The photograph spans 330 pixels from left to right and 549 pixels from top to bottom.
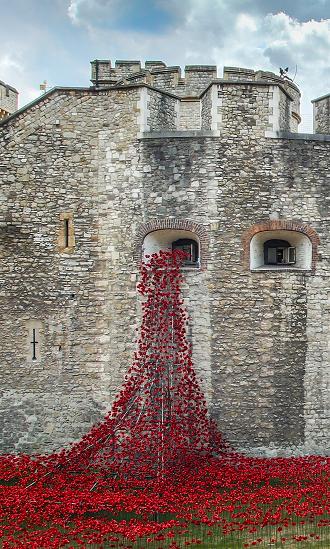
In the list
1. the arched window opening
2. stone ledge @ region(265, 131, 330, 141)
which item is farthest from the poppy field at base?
stone ledge @ region(265, 131, 330, 141)

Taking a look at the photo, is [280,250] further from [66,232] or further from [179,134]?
[66,232]

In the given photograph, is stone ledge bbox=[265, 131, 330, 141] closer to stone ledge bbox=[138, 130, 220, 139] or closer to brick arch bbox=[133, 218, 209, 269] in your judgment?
stone ledge bbox=[138, 130, 220, 139]

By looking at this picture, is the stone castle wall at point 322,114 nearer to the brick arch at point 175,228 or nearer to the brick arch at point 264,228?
the brick arch at point 264,228

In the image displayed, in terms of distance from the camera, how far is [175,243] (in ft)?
40.9

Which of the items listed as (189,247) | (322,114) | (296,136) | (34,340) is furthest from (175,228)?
(322,114)

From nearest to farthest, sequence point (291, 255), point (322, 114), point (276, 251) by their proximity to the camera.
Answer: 1. point (291, 255)
2. point (276, 251)
3. point (322, 114)

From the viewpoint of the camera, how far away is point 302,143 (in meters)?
11.7

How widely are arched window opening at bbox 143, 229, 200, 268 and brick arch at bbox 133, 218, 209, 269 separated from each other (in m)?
0.14

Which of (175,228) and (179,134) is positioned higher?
(179,134)

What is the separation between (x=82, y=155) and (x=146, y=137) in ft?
4.50

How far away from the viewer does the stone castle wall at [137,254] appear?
11500mm

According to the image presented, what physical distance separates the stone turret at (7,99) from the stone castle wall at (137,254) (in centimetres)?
454

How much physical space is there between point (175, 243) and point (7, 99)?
739 centimetres

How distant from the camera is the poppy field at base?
329 inches
